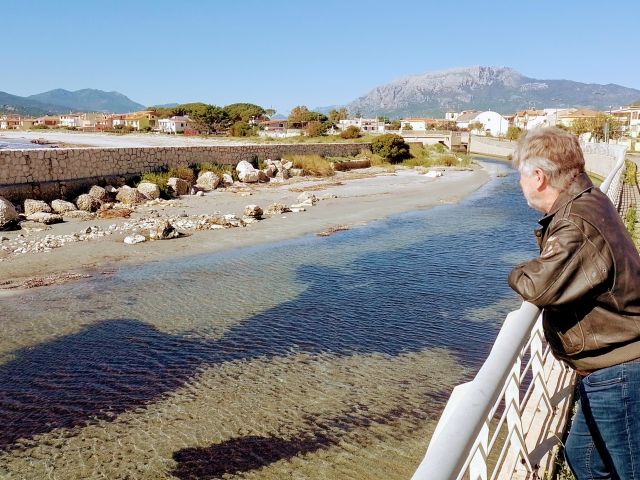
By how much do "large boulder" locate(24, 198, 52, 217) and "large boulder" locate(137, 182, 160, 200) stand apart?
4467 millimetres

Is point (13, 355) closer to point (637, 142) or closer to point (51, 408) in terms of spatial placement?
point (51, 408)

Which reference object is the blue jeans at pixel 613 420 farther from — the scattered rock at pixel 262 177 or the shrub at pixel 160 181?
the scattered rock at pixel 262 177

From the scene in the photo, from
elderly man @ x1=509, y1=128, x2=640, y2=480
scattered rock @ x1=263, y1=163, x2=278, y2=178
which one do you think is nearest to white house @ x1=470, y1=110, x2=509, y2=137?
scattered rock @ x1=263, y1=163, x2=278, y2=178

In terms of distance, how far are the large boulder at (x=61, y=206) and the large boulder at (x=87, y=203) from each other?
1.36 feet

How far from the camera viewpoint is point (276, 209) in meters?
21.5

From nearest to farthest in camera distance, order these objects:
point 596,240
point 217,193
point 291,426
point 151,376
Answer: point 596,240, point 291,426, point 151,376, point 217,193

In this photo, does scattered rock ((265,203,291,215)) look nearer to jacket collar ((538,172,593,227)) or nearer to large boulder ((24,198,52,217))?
large boulder ((24,198,52,217))

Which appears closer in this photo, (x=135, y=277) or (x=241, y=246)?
(x=135, y=277)

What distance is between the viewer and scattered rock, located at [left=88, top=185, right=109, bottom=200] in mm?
20562

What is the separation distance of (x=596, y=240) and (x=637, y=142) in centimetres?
6435

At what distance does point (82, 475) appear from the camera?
5.28 metres

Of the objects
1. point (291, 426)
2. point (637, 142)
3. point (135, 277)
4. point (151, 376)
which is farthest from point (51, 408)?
point (637, 142)

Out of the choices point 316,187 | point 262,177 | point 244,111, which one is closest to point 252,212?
point 316,187

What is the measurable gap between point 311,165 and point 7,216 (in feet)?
69.1
